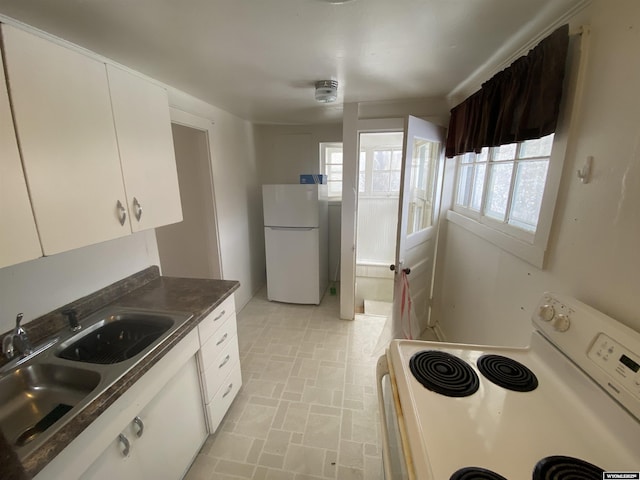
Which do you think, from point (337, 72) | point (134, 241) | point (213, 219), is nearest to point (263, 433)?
point (134, 241)

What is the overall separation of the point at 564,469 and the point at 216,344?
1.54 metres

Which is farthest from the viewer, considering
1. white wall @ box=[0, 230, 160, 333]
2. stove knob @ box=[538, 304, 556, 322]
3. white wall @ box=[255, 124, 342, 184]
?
white wall @ box=[255, 124, 342, 184]

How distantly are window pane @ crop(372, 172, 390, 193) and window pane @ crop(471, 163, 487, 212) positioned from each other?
6.62 feet

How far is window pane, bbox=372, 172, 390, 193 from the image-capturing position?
3.97m

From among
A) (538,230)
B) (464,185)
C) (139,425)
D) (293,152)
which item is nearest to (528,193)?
(538,230)

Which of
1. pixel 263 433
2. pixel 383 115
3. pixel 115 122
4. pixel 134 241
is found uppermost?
pixel 383 115

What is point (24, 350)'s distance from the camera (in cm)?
105

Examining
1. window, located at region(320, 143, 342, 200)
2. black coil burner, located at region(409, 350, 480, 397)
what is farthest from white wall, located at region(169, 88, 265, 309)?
black coil burner, located at region(409, 350, 480, 397)

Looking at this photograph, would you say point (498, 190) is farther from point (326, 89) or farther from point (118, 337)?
point (118, 337)

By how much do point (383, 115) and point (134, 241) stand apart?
2.23m

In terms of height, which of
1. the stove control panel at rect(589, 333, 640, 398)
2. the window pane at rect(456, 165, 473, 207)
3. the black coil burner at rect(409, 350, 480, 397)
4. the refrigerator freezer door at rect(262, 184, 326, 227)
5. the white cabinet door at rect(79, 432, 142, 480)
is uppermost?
the window pane at rect(456, 165, 473, 207)

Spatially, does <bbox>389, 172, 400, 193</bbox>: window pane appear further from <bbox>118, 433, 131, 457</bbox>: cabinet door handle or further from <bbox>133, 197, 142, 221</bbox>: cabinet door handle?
<bbox>118, 433, 131, 457</bbox>: cabinet door handle

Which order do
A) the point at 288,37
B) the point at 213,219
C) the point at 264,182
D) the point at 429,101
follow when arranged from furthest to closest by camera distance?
the point at 264,182 < the point at 213,219 < the point at 429,101 < the point at 288,37

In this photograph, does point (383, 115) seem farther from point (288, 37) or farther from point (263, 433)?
point (263, 433)
